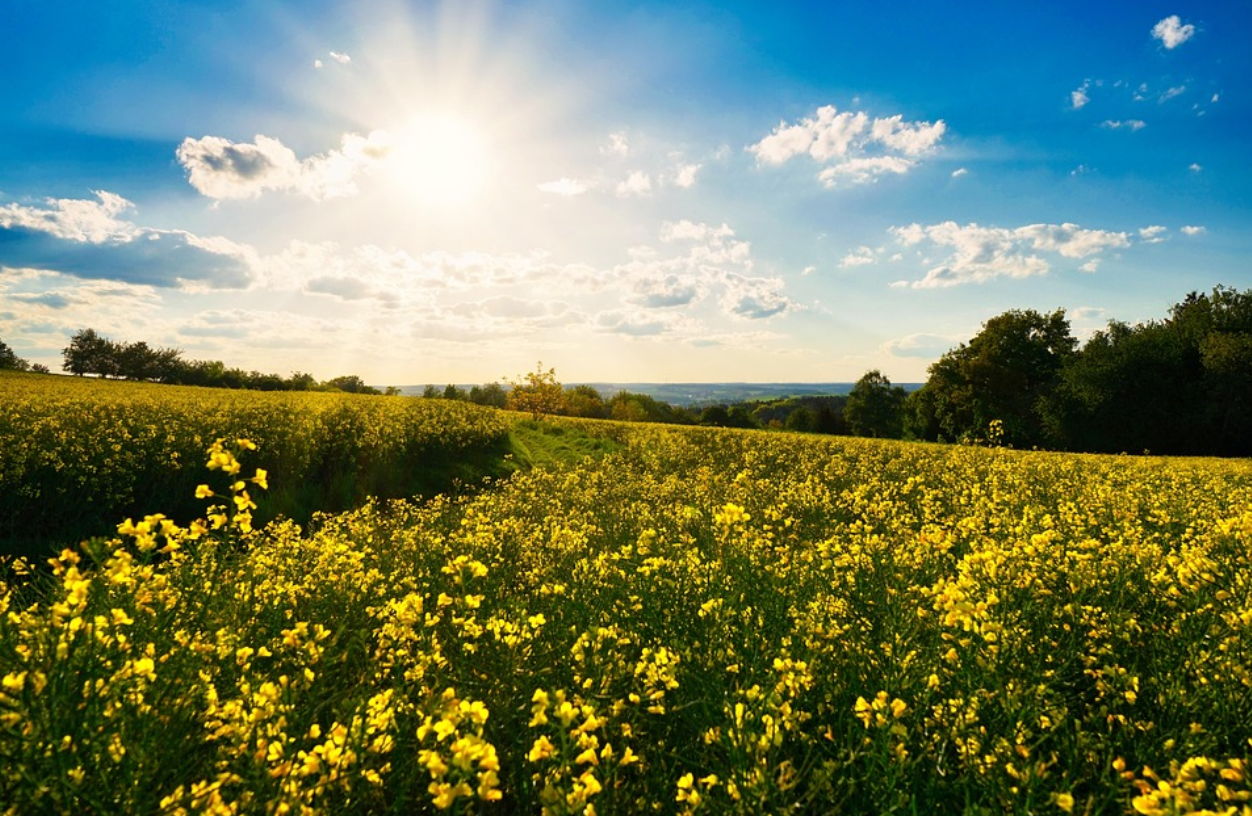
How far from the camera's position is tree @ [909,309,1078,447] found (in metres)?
40.4

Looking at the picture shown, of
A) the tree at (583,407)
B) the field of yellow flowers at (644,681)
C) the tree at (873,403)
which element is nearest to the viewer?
the field of yellow flowers at (644,681)

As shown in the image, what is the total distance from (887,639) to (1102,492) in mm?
7612

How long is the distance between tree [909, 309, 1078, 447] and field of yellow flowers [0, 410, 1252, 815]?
131 feet

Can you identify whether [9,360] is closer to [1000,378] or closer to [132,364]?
[132,364]

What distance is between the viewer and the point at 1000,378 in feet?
135

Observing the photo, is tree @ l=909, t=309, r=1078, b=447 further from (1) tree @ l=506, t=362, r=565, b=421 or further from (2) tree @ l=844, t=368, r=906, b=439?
(1) tree @ l=506, t=362, r=565, b=421

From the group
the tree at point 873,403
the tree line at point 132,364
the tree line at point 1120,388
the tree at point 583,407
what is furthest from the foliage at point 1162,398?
the tree line at point 132,364

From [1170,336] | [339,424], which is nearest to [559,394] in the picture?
[339,424]

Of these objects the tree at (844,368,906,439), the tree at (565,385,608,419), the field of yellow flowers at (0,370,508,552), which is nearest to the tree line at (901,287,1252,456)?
the tree at (844,368,906,439)

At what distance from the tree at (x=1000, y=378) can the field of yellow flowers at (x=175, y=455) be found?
37731 millimetres

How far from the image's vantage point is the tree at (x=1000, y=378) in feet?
132

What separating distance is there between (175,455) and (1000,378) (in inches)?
1861

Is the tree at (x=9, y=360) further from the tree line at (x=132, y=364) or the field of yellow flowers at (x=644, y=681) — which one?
the field of yellow flowers at (x=644, y=681)

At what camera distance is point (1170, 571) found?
15.1 feet
